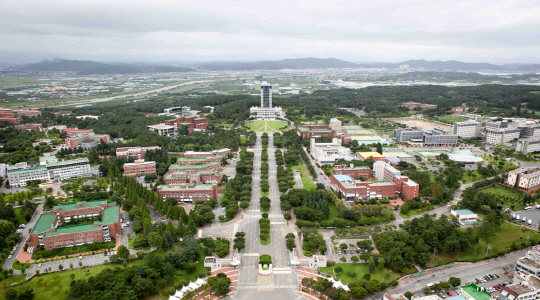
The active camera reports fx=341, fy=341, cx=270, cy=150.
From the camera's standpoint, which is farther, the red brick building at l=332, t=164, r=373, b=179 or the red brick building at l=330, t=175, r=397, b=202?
the red brick building at l=332, t=164, r=373, b=179

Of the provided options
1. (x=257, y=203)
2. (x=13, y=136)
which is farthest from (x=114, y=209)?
(x=13, y=136)

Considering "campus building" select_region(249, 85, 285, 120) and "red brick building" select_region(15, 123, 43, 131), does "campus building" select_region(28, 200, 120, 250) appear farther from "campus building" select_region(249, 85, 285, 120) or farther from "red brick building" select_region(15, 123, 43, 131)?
"campus building" select_region(249, 85, 285, 120)

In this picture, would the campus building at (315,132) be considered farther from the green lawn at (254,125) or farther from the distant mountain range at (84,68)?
the distant mountain range at (84,68)

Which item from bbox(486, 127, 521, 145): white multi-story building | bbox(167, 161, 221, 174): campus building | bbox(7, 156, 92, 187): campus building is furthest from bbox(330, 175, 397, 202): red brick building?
bbox(486, 127, 521, 145): white multi-story building

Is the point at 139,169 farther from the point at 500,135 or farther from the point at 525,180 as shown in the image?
the point at 500,135

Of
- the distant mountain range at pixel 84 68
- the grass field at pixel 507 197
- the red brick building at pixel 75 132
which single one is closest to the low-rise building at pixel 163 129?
the red brick building at pixel 75 132

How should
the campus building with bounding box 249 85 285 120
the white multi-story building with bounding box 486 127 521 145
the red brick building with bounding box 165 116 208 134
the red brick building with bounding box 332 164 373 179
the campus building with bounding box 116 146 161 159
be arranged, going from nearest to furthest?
the red brick building with bounding box 332 164 373 179 → the campus building with bounding box 116 146 161 159 → the white multi-story building with bounding box 486 127 521 145 → the red brick building with bounding box 165 116 208 134 → the campus building with bounding box 249 85 285 120
